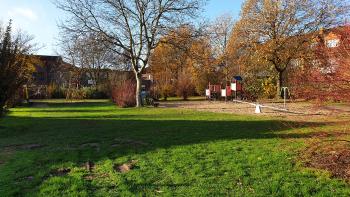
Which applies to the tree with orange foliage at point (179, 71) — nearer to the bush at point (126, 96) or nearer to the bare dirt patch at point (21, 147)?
the bush at point (126, 96)

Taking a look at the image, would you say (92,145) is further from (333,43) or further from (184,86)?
(184,86)

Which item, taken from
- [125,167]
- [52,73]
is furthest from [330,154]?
[52,73]

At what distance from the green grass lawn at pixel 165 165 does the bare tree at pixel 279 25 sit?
908 inches

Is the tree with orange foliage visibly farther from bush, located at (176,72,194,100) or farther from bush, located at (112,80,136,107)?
bush, located at (112,80,136,107)

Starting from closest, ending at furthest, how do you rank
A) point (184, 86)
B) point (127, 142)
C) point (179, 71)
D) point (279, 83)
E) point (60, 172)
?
point (60, 172) → point (127, 142) → point (279, 83) → point (184, 86) → point (179, 71)

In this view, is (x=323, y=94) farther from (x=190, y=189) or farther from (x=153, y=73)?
(x=153, y=73)

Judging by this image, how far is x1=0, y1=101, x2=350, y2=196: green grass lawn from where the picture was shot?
5617 millimetres

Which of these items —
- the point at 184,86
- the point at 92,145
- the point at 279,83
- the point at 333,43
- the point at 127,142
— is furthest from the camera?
the point at 184,86

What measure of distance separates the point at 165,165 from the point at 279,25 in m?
29.6

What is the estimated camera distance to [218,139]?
1057 cm

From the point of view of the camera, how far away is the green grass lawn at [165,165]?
221 inches

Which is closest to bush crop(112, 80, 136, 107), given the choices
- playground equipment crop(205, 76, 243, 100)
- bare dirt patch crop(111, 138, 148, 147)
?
playground equipment crop(205, 76, 243, 100)

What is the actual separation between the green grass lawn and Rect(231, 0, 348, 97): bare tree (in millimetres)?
23069

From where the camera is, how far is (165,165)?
722 centimetres
